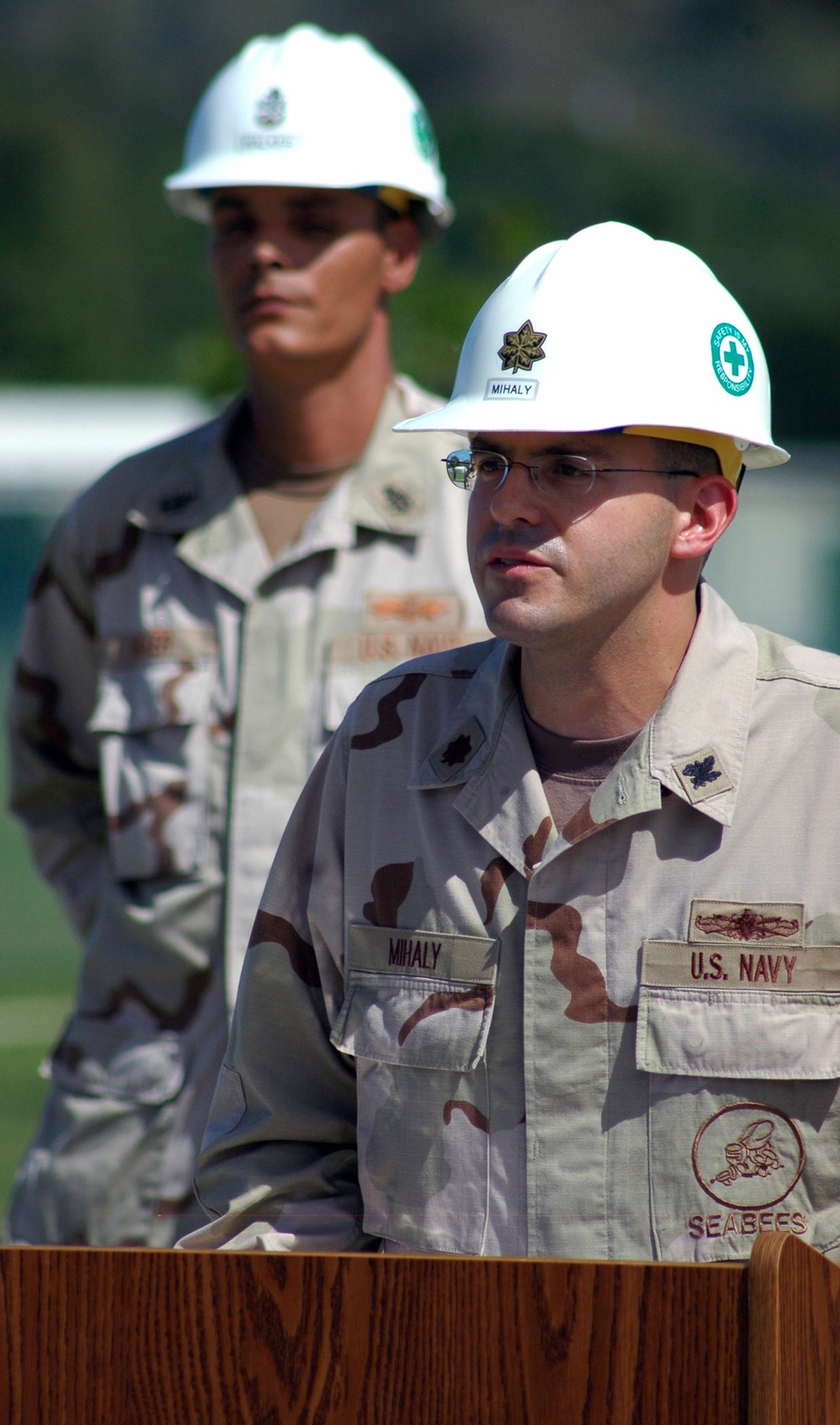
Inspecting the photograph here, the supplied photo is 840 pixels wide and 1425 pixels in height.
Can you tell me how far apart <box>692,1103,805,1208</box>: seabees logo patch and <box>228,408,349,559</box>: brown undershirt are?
1.80m

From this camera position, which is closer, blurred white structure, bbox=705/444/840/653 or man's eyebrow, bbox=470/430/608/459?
man's eyebrow, bbox=470/430/608/459

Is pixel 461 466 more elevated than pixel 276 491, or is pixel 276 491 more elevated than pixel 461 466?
pixel 276 491

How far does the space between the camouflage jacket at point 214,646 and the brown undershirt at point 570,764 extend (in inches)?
47.3

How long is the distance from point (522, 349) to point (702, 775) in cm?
55

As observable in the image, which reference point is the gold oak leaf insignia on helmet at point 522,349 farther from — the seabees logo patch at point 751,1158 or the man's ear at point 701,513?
the seabees logo patch at point 751,1158

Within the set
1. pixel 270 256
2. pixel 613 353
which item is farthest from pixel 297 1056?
pixel 270 256

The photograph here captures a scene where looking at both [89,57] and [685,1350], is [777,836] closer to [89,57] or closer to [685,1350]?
[685,1350]

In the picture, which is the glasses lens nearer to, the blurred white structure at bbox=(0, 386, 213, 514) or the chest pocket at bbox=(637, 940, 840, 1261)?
the chest pocket at bbox=(637, 940, 840, 1261)

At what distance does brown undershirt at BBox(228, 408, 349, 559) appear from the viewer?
356cm

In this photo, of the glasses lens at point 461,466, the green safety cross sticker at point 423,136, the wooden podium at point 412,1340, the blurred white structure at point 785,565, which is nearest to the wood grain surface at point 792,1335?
the wooden podium at point 412,1340

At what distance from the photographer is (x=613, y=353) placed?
6.89 ft

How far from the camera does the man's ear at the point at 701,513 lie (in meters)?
2.15

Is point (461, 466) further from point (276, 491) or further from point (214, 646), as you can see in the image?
point (276, 491)

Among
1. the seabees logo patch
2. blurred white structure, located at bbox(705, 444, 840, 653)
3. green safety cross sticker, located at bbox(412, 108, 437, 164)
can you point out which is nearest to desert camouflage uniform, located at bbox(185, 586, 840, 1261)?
the seabees logo patch
